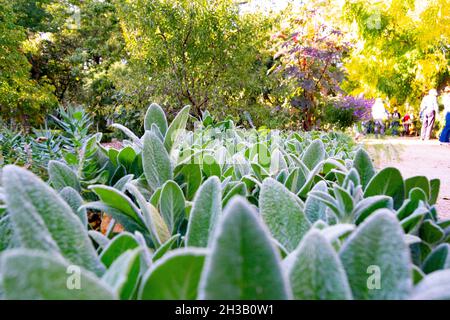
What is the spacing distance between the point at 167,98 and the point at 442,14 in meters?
10.6

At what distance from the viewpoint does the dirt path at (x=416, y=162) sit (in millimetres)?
4937

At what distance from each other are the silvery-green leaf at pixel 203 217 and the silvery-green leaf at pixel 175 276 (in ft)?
0.63

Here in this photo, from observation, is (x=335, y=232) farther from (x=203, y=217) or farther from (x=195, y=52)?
(x=195, y=52)

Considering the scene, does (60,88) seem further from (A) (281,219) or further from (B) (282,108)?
(A) (281,219)

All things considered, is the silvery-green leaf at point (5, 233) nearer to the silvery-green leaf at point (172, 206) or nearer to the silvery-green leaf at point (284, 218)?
the silvery-green leaf at point (172, 206)

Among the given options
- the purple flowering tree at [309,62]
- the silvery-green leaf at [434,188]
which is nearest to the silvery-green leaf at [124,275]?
the silvery-green leaf at [434,188]

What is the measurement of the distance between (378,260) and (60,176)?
86cm

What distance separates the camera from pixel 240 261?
0.32 metres

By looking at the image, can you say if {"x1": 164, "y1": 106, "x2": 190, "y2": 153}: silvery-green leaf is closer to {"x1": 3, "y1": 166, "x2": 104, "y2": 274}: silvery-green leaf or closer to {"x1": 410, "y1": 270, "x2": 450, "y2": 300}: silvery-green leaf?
{"x1": 3, "y1": 166, "x2": 104, "y2": 274}: silvery-green leaf

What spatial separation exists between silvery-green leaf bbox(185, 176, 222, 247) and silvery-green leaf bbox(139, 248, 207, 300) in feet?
0.63

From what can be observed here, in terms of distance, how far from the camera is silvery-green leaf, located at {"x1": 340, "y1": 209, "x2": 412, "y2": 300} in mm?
398

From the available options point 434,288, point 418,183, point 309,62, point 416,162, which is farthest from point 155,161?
point 416,162
